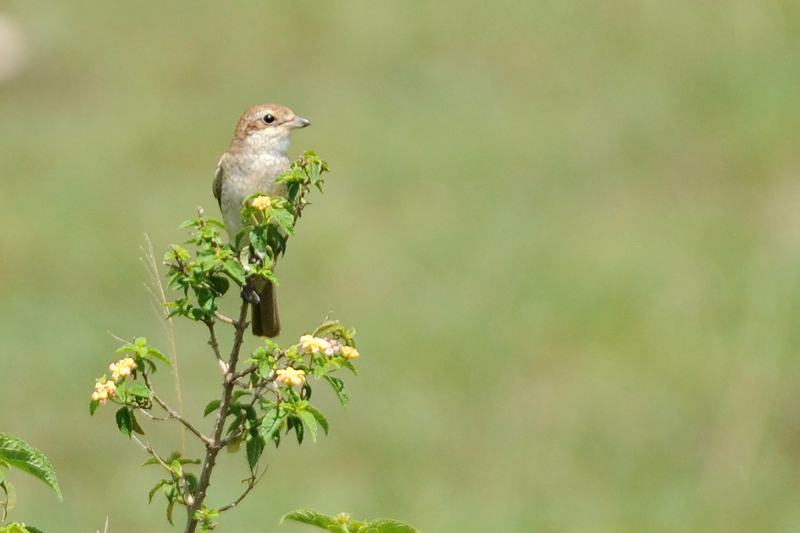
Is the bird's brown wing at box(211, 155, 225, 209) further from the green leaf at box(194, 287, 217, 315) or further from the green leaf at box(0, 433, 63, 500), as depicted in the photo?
the green leaf at box(0, 433, 63, 500)

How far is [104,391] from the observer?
3.16 m

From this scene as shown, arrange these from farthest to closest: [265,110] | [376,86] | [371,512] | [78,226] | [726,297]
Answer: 1. [376,86]
2. [78,226]
3. [726,297]
4. [371,512]
5. [265,110]

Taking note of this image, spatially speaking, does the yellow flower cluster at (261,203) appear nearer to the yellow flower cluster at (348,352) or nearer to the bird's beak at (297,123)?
the yellow flower cluster at (348,352)

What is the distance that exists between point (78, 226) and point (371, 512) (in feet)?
16.1

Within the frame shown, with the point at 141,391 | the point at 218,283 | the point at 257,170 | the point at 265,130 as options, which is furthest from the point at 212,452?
the point at 265,130

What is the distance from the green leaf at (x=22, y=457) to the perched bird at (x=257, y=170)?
94.3 inches

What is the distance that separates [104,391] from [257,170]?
2456 mm

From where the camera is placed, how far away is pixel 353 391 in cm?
995

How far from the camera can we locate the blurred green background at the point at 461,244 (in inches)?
361

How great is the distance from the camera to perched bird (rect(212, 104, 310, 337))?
18.0 feet

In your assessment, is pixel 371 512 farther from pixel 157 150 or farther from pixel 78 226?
pixel 157 150

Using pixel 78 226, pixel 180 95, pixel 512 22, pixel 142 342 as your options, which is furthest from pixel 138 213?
pixel 142 342

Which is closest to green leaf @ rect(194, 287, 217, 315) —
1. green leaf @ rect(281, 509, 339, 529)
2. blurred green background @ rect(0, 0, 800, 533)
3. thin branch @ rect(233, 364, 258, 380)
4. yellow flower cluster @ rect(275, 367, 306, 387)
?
thin branch @ rect(233, 364, 258, 380)

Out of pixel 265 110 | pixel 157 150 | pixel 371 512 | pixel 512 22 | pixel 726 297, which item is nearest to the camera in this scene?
pixel 265 110
